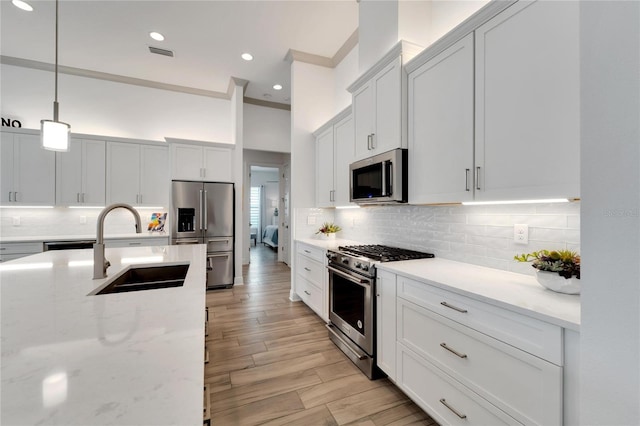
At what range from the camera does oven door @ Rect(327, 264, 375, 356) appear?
2.09m

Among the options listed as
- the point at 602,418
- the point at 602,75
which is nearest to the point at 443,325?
the point at 602,418

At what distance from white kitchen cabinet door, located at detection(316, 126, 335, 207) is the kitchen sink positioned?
1988 millimetres

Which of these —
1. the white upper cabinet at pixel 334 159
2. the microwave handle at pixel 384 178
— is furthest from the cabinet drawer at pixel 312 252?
the microwave handle at pixel 384 178

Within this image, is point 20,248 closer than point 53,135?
No

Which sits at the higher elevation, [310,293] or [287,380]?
[310,293]

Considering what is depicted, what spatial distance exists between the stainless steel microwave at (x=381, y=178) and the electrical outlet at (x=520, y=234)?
0.77 metres

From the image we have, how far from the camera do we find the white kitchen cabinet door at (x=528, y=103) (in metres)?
1.21

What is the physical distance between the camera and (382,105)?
236 centimetres

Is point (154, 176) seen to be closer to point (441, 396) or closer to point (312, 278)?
point (312, 278)

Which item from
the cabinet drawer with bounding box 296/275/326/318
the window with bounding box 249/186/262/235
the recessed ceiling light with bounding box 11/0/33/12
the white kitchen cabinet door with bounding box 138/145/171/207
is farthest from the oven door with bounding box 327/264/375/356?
the window with bounding box 249/186/262/235

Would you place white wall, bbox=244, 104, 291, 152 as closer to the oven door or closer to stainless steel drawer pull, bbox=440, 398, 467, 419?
the oven door

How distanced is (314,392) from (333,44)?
3995 mm

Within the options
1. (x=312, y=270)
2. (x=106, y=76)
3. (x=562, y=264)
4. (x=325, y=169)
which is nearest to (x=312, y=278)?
(x=312, y=270)

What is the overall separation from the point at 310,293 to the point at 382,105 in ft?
7.40
